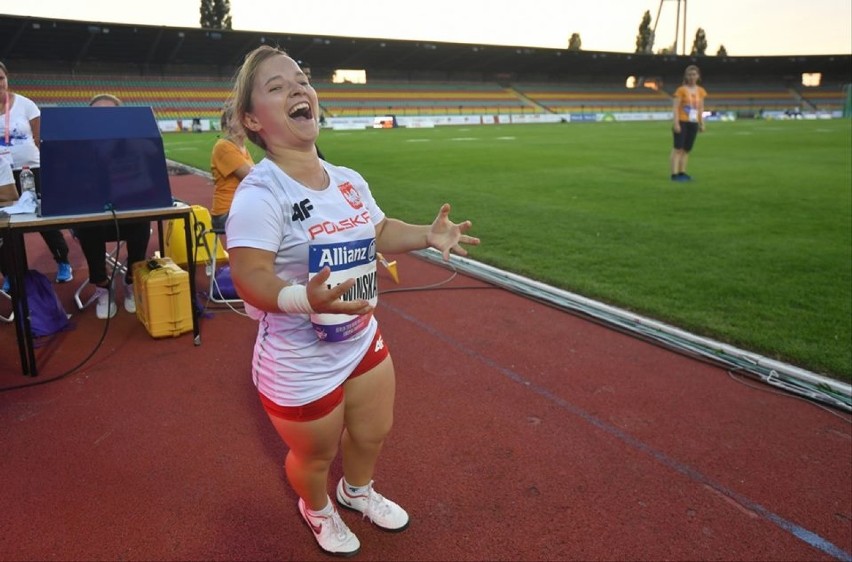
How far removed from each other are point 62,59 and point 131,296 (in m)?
51.8

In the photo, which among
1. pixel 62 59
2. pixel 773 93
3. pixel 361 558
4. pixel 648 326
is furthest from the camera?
pixel 773 93

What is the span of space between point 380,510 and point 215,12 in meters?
77.7

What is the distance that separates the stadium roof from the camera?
42125 millimetres

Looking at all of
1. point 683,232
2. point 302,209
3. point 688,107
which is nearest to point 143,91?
point 688,107

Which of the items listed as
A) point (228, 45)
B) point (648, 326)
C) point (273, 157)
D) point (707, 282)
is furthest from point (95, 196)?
point (228, 45)

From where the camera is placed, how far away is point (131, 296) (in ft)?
17.6

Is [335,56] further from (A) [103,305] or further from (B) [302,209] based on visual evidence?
(B) [302,209]

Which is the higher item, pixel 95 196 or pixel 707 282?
pixel 95 196

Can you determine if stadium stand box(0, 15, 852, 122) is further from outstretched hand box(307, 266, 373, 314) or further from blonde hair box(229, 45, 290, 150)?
outstretched hand box(307, 266, 373, 314)

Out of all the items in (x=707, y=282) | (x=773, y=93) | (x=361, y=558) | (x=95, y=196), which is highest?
(x=773, y=93)

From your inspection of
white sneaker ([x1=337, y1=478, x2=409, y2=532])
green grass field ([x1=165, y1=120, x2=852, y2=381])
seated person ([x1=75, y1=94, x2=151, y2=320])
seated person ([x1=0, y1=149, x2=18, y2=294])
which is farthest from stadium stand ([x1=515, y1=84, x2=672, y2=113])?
white sneaker ([x1=337, y1=478, x2=409, y2=532])

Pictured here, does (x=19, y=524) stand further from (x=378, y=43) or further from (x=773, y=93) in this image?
(x=773, y=93)

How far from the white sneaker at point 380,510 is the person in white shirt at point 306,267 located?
0.98 ft

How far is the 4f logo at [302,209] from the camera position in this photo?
5.96 ft
